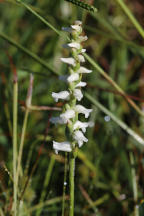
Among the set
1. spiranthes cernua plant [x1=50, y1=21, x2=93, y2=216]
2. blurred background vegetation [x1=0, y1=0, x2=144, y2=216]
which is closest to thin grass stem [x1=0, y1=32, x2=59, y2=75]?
blurred background vegetation [x1=0, y1=0, x2=144, y2=216]

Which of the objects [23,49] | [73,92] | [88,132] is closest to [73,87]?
[73,92]

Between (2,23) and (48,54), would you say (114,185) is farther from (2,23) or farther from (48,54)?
(2,23)

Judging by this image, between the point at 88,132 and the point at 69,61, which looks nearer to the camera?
the point at 69,61

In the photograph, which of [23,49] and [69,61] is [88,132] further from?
[69,61]

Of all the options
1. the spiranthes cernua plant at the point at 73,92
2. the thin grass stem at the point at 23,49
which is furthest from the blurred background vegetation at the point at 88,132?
the spiranthes cernua plant at the point at 73,92

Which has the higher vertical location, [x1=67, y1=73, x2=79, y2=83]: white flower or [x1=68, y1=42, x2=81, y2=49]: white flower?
[x1=68, y1=42, x2=81, y2=49]: white flower

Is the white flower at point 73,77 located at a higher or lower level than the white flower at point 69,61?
lower

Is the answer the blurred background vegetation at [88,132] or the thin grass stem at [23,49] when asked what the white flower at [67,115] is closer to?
the blurred background vegetation at [88,132]

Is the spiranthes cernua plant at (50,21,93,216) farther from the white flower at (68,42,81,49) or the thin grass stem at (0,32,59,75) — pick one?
the thin grass stem at (0,32,59,75)
